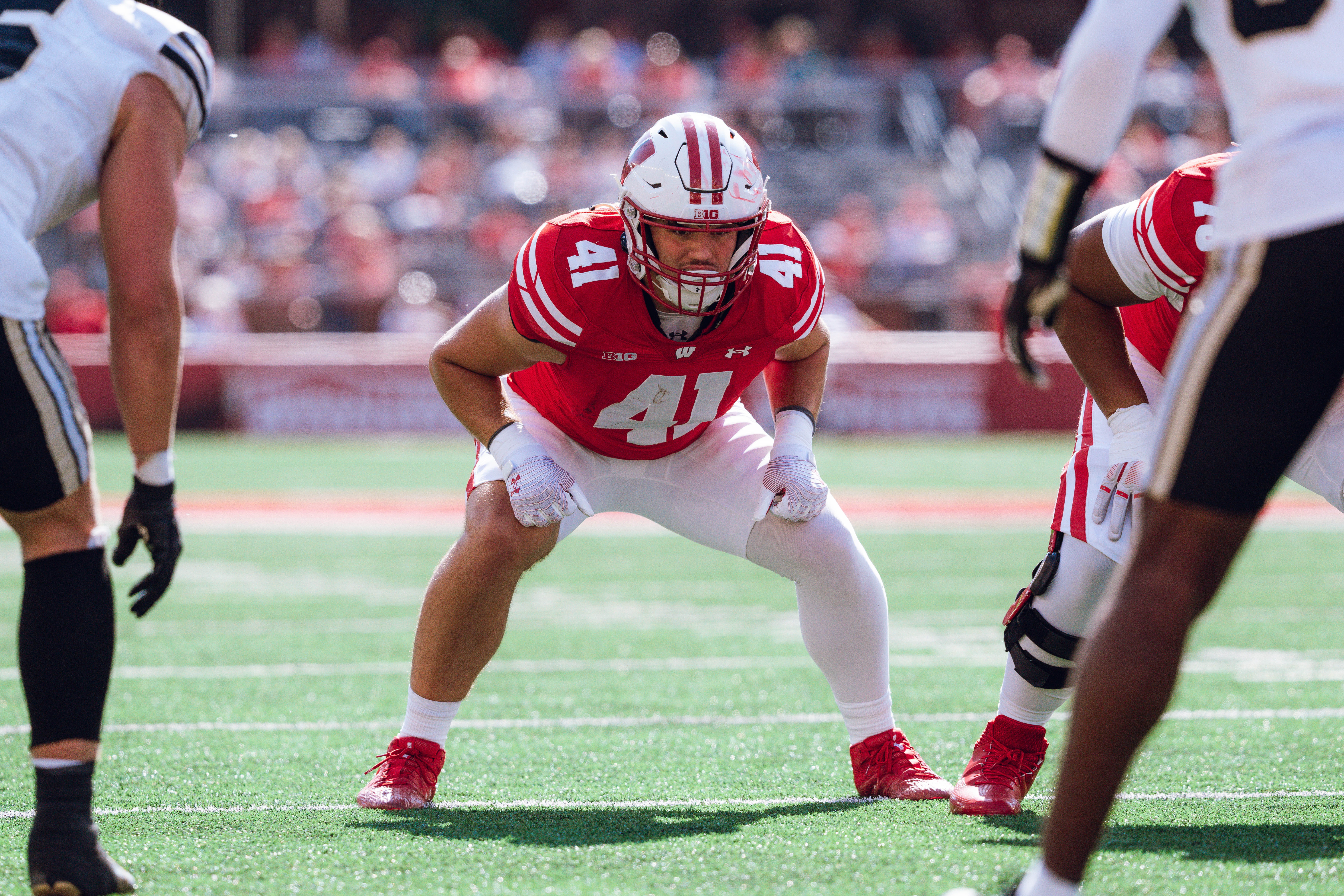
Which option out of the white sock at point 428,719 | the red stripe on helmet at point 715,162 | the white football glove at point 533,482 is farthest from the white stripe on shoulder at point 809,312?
the white sock at point 428,719

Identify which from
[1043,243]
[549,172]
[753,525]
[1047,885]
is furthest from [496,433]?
[549,172]

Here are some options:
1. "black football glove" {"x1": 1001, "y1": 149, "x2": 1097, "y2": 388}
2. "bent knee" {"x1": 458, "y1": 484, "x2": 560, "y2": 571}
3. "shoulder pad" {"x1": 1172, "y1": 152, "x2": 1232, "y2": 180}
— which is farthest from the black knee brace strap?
"shoulder pad" {"x1": 1172, "y1": 152, "x2": 1232, "y2": 180}

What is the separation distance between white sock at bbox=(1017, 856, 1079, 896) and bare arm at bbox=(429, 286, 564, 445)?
5.55ft

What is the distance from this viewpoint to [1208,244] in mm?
3057

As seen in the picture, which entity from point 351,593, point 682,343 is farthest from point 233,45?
point 682,343

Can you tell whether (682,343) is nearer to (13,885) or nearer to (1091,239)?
(1091,239)

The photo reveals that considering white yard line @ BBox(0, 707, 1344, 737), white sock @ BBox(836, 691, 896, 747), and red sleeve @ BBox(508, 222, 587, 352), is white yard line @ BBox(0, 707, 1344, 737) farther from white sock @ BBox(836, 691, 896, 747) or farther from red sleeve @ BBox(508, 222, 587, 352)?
red sleeve @ BBox(508, 222, 587, 352)

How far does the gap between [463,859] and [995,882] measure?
0.96 metres

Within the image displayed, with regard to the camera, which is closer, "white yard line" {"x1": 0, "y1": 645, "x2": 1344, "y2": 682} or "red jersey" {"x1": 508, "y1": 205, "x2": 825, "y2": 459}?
"red jersey" {"x1": 508, "y1": 205, "x2": 825, "y2": 459}

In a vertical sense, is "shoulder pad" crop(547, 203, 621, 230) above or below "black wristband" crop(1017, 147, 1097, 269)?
below

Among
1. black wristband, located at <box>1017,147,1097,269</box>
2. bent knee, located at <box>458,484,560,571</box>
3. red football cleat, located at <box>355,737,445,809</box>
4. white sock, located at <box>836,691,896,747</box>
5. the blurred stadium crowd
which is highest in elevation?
black wristband, located at <box>1017,147,1097,269</box>

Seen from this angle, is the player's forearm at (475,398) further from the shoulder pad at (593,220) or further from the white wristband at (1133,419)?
the white wristband at (1133,419)

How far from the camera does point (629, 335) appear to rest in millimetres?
3398

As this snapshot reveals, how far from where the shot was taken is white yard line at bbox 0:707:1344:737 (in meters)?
4.18
